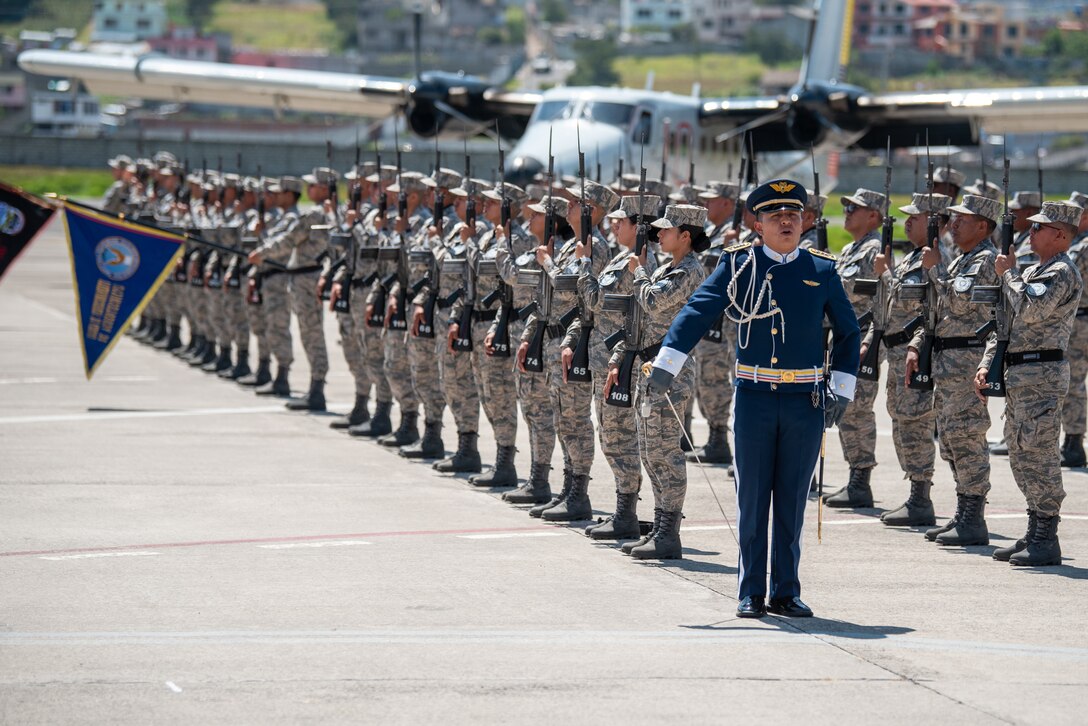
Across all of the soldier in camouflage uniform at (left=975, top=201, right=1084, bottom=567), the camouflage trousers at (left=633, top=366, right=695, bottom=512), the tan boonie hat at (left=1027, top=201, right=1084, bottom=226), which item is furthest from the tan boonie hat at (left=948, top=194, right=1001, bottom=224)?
the camouflage trousers at (left=633, top=366, right=695, bottom=512)

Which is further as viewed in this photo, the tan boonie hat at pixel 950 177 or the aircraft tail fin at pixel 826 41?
the aircraft tail fin at pixel 826 41

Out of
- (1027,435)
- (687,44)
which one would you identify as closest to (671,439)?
(1027,435)

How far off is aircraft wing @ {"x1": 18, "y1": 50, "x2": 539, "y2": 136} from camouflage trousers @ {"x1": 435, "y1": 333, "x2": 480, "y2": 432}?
49.7 feet

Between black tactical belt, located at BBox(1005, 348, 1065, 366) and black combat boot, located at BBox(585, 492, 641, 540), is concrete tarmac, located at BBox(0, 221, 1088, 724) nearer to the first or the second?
black combat boot, located at BBox(585, 492, 641, 540)

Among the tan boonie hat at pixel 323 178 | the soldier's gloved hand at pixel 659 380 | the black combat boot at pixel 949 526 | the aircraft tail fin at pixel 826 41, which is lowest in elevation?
the black combat boot at pixel 949 526

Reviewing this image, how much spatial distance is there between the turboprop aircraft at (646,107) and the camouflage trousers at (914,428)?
34.7 feet

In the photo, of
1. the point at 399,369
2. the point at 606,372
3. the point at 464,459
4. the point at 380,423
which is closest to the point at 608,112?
the point at 380,423

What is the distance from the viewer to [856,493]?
10664 mm

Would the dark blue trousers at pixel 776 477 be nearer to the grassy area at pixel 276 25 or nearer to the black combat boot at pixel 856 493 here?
the black combat boot at pixel 856 493

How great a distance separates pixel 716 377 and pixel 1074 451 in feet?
8.92

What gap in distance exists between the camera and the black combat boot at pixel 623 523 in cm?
919

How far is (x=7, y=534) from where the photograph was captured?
8.91 meters

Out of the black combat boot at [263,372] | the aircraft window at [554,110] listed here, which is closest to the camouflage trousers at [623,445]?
the black combat boot at [263,372]

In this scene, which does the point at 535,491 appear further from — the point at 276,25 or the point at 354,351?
the point at 276,25
